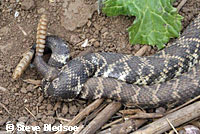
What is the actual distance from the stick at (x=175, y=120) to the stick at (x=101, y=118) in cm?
46

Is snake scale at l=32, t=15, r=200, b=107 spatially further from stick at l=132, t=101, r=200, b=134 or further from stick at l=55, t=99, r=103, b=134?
stick at l=132, t=101, r=200, b=134

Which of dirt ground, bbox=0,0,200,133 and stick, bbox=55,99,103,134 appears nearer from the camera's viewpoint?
stick, bbox=55,99,103,134

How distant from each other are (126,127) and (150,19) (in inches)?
56.9

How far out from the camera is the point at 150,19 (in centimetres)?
415

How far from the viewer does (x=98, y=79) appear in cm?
422

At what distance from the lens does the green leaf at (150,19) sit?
13.4 ft

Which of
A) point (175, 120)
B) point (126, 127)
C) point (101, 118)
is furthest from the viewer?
point (101, 118)

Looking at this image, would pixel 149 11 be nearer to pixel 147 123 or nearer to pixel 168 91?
pixel 168 91

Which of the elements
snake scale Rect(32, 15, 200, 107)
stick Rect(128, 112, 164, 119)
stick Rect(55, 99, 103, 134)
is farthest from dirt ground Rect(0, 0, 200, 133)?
stick Rect(128, 112, 164, 119)

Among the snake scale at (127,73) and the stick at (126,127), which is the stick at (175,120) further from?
the snake scale at (127,73)

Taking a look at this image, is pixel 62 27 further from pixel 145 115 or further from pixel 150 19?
pixel 145 115

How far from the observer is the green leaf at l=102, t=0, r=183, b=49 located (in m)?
4.10

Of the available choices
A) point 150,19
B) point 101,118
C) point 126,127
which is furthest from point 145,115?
point 150,19

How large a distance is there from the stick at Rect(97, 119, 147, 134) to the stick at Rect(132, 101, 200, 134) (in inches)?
5.5
